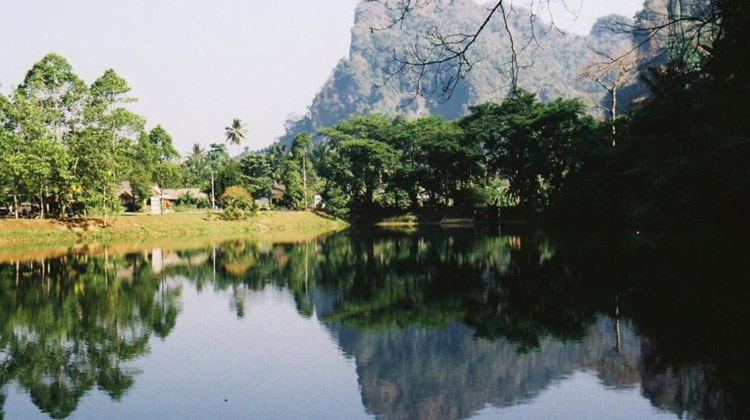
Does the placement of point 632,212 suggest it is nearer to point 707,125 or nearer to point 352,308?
point 707,125

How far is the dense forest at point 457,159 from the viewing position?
2622 cm

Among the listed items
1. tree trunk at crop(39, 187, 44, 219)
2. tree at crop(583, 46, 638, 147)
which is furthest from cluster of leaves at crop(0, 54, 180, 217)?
tree at crop(583, 46, 638, 147)

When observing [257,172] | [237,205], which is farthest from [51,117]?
[257,172]

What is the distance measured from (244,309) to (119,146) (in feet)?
118

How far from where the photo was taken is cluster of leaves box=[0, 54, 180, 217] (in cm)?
4422

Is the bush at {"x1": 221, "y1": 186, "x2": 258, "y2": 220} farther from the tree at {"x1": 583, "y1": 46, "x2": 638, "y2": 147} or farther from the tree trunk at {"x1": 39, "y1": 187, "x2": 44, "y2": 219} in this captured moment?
the tree at {"x1": 583, "y1": 46, "x2": 638, "y2": 147}

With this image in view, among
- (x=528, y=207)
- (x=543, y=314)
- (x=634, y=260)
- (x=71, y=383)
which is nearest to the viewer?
(x=71, y=383)

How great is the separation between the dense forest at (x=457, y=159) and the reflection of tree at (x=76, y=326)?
35.5 ft

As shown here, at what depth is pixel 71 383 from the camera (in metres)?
11.0

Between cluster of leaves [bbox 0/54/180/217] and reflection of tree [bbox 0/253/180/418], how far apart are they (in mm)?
18668

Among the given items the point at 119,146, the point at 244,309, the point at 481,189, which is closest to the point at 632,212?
the point at 244,309

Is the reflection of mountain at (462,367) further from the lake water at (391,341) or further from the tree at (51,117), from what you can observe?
the tree at (51,117)

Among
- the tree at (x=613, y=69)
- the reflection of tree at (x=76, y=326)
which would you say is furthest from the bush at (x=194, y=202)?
the reflection of tree at (x=76, y=326)

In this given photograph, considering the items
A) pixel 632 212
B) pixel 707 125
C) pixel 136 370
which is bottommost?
pixel 136 370
